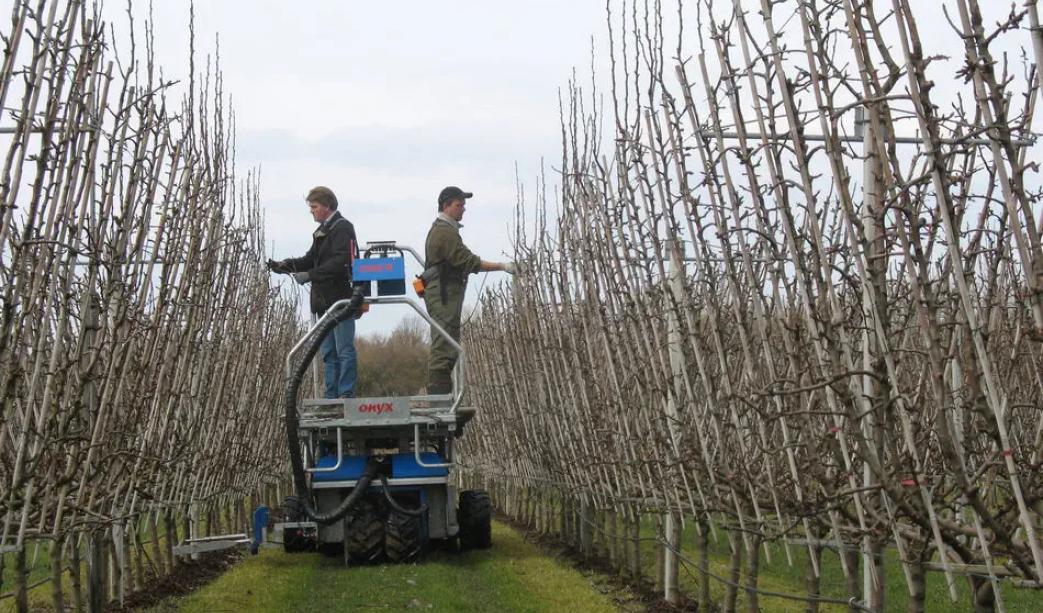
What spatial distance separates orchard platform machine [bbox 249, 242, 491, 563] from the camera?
10.8 metres

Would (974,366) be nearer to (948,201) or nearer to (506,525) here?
(948,201)

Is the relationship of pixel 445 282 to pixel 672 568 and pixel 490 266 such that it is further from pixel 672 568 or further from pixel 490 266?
pixel 672 568

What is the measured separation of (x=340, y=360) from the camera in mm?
11328

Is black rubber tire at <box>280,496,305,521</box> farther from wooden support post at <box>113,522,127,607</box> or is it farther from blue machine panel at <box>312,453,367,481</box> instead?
wooden support post at <box>113,522,127,607</box>

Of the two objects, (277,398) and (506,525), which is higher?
(277,398)

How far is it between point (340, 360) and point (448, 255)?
4.61 ft

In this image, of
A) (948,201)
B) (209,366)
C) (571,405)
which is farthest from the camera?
(571,405)

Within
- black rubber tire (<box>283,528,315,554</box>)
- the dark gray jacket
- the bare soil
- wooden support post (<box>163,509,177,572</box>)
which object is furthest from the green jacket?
the bare soil

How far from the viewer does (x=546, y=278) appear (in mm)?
12633

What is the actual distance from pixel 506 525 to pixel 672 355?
1180cm

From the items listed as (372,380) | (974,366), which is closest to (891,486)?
(974,366)

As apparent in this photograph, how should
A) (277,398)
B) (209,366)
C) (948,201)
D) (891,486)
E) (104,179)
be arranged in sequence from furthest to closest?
(277,398) → (209,366) → (104,179) → (891,486) → (948,201)

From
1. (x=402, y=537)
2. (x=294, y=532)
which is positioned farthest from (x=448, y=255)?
(x=294, y=532)

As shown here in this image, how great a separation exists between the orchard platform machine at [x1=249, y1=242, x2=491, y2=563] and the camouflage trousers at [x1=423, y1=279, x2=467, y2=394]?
0.16 metres
